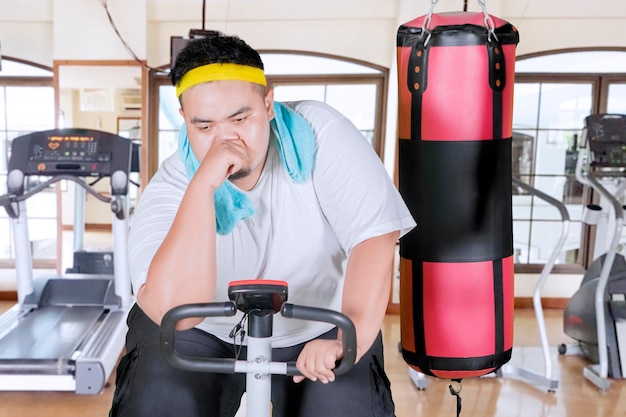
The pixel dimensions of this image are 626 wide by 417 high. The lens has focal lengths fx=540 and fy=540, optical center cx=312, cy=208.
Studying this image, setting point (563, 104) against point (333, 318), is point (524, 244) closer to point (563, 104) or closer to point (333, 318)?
point (563, 104)

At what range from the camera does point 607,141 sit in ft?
10.6

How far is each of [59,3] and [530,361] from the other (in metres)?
4.25

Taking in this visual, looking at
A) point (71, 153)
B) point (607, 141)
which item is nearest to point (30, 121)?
point (71, 153)

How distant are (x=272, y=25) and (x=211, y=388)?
363cm

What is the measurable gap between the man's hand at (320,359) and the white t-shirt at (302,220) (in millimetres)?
257

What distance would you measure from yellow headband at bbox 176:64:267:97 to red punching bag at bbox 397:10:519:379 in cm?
55

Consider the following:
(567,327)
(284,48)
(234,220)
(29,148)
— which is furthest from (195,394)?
(284,48)

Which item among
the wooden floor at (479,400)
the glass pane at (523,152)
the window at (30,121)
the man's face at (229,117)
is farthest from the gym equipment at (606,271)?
the window at (30,121)

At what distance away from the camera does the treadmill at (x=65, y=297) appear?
9.05 ft

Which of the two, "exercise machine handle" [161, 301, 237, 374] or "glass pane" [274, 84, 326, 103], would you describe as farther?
"glass pane" [274, 84, 326, 103]

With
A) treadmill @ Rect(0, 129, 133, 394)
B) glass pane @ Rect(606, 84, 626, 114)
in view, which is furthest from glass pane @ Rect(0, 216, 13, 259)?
glass pane @ Rect(606, 84, 626, 114)

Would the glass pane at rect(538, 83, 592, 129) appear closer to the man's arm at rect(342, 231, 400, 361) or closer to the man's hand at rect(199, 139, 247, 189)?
the man's arm at rect(342, 231, 400, 361)

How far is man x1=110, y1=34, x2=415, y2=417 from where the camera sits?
3.70ft

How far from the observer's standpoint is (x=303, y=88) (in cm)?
453
